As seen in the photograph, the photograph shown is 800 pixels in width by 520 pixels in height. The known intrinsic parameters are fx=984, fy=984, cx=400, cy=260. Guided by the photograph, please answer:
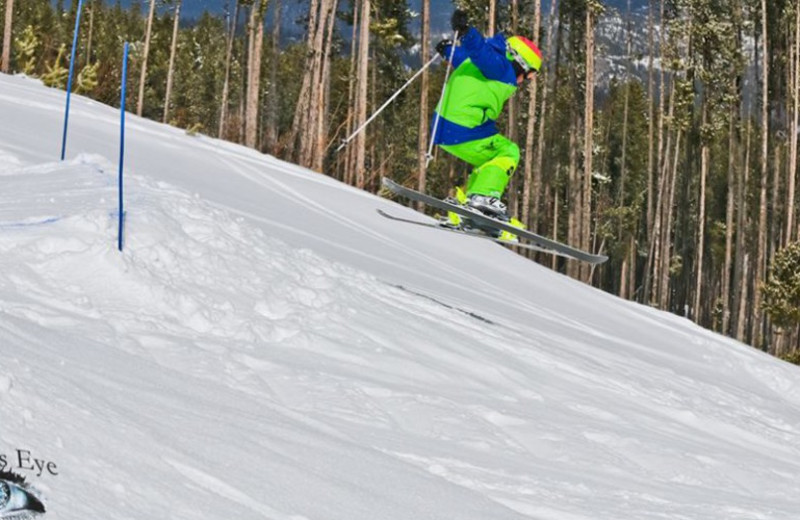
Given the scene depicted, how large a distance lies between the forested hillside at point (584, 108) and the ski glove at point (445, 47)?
541 centimetres

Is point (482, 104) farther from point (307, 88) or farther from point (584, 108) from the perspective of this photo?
point (584, 108)

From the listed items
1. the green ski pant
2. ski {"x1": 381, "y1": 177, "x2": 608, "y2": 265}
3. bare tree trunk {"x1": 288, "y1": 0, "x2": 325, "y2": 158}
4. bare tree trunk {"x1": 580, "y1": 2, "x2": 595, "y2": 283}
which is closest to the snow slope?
ski {"x1": 381, "y1": 177, "x2": 608, "y2": 265}

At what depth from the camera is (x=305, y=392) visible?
12.5 feet

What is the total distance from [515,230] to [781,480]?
3342mm

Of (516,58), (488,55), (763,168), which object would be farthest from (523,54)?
(763,168)

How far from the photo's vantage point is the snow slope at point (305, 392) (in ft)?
8.50

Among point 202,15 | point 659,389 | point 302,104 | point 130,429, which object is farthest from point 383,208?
point 202,15

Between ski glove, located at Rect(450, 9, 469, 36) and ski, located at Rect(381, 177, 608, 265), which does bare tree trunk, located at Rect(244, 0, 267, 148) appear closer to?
ski, located at Rect(381, 177, 608, 265)

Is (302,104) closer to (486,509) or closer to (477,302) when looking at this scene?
(477,302)

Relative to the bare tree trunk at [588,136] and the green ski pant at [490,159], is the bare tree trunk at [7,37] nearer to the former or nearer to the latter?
the bare tree trunk at [588,136]

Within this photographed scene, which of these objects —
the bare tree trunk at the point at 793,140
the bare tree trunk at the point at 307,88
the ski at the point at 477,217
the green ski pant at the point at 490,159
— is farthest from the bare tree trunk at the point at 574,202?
the ski at the point at 477,217

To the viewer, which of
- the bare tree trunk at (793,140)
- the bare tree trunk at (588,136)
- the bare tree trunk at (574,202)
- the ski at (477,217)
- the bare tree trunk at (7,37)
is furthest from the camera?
the bare tree trunk at (793,140)

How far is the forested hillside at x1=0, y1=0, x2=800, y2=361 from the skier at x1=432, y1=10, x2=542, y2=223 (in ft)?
17.7

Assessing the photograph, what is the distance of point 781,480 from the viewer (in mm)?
4512
